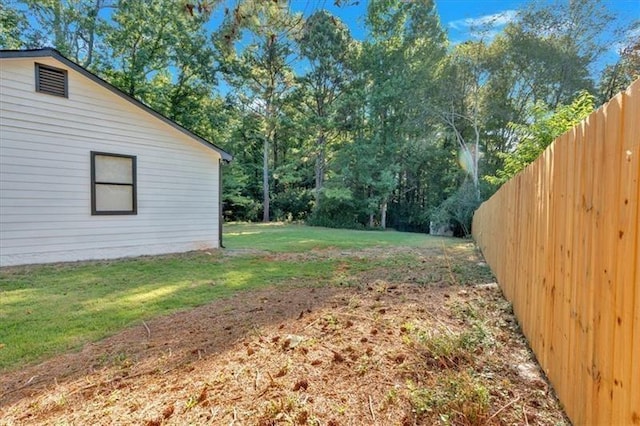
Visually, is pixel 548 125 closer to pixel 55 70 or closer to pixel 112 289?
pixel 112 289

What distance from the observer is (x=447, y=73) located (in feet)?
61.1

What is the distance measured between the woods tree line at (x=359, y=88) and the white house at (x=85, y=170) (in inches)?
304

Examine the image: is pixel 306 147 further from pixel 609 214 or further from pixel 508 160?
pixel 609 214

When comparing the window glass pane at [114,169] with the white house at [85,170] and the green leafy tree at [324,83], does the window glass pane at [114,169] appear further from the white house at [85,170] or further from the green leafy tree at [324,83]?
the green leafy tree at [324,83]

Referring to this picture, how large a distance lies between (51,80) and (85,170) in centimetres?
171

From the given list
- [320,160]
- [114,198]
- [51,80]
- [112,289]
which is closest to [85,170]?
[114,198]

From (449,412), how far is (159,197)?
759cm

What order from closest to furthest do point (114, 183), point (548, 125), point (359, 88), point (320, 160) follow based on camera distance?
point (548, 125) < point (114, 183) < point (359, 88) < point (320, 160)

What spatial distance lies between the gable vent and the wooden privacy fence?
7889 mm

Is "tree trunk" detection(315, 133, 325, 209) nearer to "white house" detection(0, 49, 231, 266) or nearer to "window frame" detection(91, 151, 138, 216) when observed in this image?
"white house" detection(0, 49, 231, 266)

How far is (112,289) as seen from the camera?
4.70m

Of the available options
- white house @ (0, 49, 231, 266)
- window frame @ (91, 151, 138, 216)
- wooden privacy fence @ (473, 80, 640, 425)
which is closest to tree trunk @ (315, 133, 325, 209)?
white house @ (0, 49, 231, 266)

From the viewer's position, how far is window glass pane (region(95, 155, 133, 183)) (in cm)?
703

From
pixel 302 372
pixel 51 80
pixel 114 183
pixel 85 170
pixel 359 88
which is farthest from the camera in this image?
pixel 359 88
